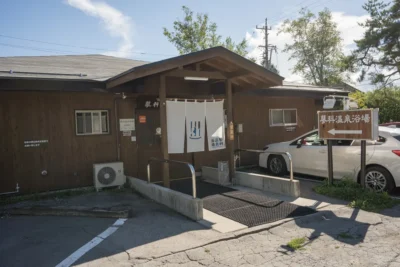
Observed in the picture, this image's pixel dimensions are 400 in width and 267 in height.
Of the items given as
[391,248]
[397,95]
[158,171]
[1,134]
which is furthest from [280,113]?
[397,95]

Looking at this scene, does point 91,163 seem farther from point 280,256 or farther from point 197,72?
point 280,256

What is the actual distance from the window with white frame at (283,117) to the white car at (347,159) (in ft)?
6.55

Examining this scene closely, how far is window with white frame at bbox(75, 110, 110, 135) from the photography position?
7.85m

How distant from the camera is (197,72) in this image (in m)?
7.32

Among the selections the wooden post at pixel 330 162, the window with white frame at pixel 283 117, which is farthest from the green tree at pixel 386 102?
the wooden post at pixel 330 162

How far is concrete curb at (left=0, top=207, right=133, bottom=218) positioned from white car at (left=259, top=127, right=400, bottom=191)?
159 inches

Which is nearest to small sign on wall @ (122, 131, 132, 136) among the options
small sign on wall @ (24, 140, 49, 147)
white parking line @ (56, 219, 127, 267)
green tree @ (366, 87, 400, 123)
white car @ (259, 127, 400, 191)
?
small sign on wall @ (24, 140, 49, 147)

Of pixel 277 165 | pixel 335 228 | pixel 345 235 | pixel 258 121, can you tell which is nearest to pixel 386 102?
pixel 258 121

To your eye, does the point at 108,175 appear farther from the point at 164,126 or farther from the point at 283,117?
the point at 283,117

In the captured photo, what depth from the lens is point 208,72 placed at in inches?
297

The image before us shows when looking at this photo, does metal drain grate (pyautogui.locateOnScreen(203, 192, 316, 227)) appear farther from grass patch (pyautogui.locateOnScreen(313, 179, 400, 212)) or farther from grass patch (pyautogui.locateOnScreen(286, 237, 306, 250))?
grass patch (pyautogui.locateOnScreen(313, 179, 400, 212))

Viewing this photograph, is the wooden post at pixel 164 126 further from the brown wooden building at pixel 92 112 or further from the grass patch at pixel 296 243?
the grass patch at pixel 296 243

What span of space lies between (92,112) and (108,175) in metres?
1.67

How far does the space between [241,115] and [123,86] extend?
421 centimetres
